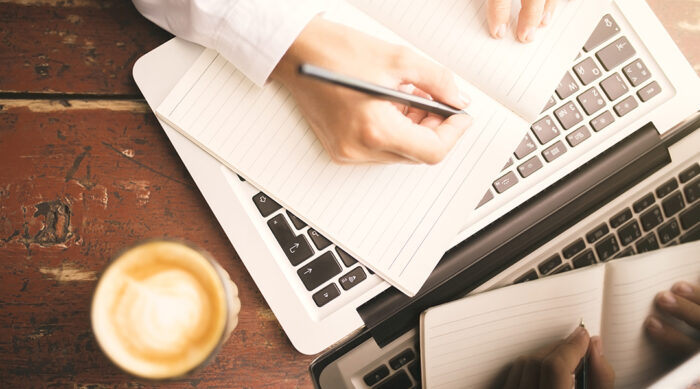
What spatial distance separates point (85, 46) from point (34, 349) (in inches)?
13.0

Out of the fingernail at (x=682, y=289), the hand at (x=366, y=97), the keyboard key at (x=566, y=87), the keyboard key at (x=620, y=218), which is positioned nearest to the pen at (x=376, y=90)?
the hand at (x=366, y=97)

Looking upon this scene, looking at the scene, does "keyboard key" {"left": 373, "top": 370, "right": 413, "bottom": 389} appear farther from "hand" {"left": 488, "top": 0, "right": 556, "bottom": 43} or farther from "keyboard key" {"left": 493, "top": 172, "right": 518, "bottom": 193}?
"hand" {"left": 488, "top": 0, "right": 556, "bottom": 43}

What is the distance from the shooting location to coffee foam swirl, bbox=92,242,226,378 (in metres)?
0.36

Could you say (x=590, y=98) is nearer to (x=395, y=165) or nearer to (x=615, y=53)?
(x=615, y=53)

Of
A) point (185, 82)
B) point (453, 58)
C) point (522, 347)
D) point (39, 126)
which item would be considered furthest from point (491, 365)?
point (39, 126)

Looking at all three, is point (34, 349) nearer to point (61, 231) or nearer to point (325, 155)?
point (61, 231)

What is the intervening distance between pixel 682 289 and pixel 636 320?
69 mm

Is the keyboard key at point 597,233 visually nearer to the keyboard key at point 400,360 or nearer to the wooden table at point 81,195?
the keyboard key at point 400,360

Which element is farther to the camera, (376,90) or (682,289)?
(682,289)

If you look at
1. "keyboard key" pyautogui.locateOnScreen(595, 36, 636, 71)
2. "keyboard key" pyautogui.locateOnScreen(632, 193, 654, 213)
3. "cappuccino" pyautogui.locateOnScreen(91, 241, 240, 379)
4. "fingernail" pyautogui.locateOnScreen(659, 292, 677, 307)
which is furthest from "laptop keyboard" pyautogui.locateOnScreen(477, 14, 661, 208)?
"cappuccino" pyautogui.locateOnScreen(91, 241, 240, 379)

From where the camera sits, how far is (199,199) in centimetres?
50

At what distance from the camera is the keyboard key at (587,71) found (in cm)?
49

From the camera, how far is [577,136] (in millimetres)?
489

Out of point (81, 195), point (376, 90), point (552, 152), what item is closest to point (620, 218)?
point (552, 152)
